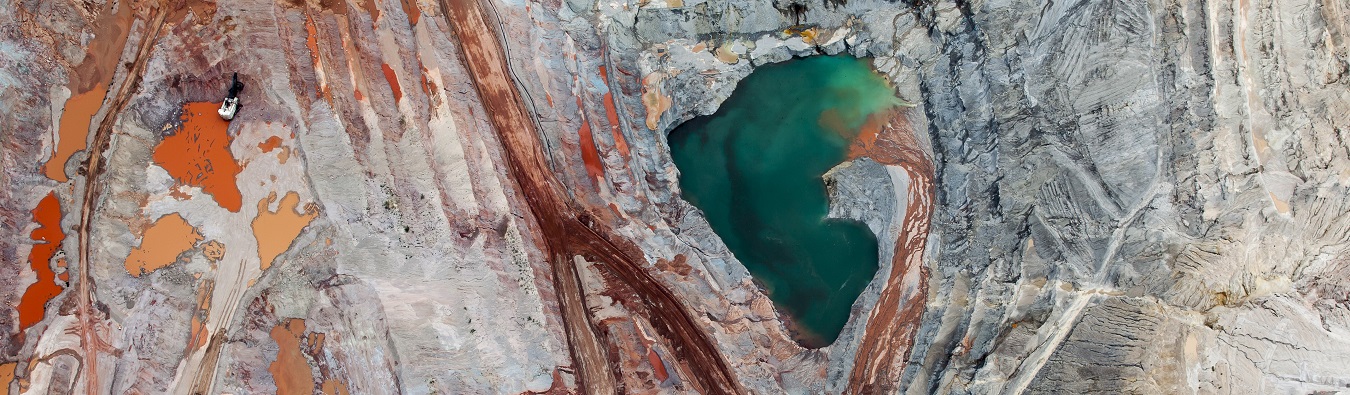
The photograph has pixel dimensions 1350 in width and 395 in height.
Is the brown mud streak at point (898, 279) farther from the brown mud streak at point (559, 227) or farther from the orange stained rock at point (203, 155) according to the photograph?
the orange stained rock at point (203, 155)

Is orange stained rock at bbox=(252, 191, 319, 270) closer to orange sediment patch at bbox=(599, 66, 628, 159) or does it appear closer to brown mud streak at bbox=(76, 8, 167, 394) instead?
brown mud streak at bbox=(76, 8, 167, 394)

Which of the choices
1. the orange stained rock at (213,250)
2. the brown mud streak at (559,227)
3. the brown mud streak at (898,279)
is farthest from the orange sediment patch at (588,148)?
the orange stained rock at (213,250)

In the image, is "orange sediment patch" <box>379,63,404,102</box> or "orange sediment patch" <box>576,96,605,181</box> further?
"orange sediment patch" <box>576,96,605,181</box>

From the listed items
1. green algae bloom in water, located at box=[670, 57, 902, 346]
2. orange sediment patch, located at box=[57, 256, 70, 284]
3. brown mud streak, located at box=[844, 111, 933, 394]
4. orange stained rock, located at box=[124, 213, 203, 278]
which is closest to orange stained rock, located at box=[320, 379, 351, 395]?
orange stained rock, located at box=[124, 213, 203, 278]

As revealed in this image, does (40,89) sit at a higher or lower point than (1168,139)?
higher

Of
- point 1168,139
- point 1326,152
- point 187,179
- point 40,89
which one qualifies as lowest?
point 1326,152

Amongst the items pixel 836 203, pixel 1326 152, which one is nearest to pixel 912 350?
pixel 836 203

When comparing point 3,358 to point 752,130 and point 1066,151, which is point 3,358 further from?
point 1066,151
